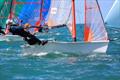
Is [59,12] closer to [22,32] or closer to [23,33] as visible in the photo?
[23,33]

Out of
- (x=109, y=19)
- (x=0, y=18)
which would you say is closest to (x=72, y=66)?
(x=109, y=19)

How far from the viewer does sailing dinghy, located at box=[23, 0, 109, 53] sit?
33938 mm

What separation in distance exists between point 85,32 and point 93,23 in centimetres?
80

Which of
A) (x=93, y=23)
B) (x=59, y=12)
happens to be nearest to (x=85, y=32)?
(x=93, y=23)

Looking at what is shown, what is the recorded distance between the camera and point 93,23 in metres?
35.3

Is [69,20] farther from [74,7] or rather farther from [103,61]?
[103,61]

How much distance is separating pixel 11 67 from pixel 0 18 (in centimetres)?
2733

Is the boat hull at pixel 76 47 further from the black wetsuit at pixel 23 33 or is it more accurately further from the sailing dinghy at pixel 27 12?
the sailing dinghy at pixel 27 12

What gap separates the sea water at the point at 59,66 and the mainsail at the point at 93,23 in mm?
1309

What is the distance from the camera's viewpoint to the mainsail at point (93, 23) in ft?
115

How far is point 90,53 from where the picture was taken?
3447 centimetres

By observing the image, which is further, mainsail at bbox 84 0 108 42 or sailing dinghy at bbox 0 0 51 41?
sailing dinghy at bbox 0 0 51 41

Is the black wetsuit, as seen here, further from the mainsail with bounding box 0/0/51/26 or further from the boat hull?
the mainsail with bounding box 0/0/51/26

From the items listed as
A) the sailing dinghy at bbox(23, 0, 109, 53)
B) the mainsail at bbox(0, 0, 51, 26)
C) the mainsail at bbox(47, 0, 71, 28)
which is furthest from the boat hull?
the mainsail at bbox(0, 0, 51, 26)
